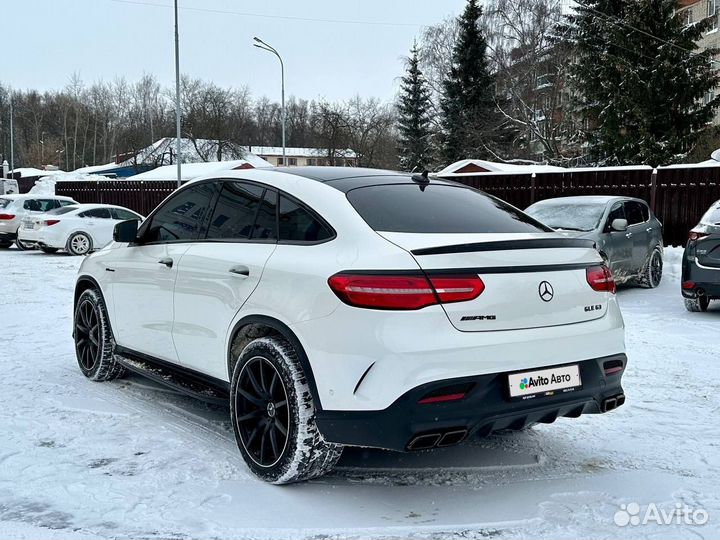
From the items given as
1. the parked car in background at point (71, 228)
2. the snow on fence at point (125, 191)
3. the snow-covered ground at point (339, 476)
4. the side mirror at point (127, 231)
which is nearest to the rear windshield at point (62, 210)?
the parked car in background at point (71, 228)

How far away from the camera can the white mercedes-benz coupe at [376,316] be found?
3059 mm

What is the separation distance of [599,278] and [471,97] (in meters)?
39.0

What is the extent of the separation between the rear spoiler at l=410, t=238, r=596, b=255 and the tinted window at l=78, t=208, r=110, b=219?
56.4ft

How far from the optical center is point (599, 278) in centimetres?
369

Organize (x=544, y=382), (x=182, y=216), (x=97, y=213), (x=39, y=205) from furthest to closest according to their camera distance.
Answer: (x=39, y=205), (x=97, y=213), (x=182, y=216), (x=544, y=382)

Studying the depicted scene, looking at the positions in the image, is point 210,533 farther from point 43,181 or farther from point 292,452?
point 43,181

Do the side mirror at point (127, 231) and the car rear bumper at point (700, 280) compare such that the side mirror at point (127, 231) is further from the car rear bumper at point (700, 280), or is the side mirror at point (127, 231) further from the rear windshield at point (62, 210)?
the rear windshield at point (62, 210)

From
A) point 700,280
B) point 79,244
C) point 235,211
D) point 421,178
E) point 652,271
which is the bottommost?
point 79,244

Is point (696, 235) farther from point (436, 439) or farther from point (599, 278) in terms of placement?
point (436, 439)

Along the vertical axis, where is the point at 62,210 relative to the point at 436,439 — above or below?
above

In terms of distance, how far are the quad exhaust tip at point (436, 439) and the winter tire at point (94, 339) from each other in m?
3.15

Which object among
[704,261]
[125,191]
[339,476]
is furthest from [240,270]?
[125,191]

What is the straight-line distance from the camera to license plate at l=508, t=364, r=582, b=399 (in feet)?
10.5

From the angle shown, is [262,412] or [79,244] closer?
[262,412]
